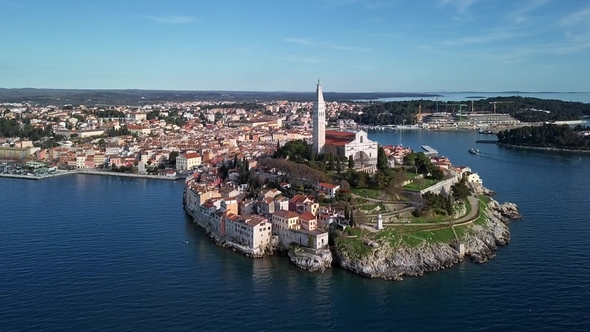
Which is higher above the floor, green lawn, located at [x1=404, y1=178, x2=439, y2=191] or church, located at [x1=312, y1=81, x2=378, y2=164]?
church, located at [x1=312, y1=81, x2=378, y2=164]

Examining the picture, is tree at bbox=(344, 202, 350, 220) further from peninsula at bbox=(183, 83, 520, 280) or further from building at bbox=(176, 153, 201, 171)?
building at bbox=(176, 153, 201, 171)

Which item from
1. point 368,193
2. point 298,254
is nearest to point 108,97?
point 368,193

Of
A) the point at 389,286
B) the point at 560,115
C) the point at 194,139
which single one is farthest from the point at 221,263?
the point at 560,115

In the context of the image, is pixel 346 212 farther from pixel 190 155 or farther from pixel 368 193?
pixel 190 155

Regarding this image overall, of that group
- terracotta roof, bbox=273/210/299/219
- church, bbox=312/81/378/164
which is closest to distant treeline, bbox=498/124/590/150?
church, bbox=312/81/378/164

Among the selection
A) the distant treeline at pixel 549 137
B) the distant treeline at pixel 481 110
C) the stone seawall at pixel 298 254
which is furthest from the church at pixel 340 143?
the distant treeline at pixel 481 110

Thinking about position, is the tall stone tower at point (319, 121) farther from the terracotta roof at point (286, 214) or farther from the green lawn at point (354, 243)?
the green lawn at point (354, 243)
